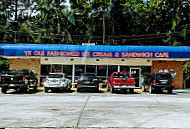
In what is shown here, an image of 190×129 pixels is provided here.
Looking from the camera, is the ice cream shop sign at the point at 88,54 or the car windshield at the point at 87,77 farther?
the ice cream shop sign at the point at 88,54

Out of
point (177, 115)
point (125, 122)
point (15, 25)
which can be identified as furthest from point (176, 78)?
point (15, 25)

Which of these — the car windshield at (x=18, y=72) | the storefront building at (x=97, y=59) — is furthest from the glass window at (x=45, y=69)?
the car windshield at (x=18, y=72)

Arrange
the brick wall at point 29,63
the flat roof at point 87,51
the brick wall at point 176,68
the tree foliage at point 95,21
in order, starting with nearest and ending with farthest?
the flat roof at point 87,51 → the brick wall at point 176,68 → the brick wall at point 29,63 → the tree foliage at point 95,21

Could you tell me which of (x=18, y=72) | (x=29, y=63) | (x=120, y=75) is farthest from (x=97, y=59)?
(x=18, y=72)

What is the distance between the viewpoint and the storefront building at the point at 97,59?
27297mm

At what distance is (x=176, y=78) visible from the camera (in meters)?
29.6

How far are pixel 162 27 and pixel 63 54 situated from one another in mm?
30962

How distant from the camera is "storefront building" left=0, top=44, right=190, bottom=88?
2730 centimetres

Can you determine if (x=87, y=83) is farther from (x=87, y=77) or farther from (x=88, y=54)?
(x=88, y=54)

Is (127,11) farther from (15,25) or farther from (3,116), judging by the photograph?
(3,116)

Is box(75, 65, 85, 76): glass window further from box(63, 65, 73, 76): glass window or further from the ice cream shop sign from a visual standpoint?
the ice cream shop sign

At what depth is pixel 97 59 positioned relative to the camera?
30.0m

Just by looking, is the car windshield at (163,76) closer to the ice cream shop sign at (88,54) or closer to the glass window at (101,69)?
the ice cream shop sign at (88,54)

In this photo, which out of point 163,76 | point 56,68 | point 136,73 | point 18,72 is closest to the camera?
point 18,72
